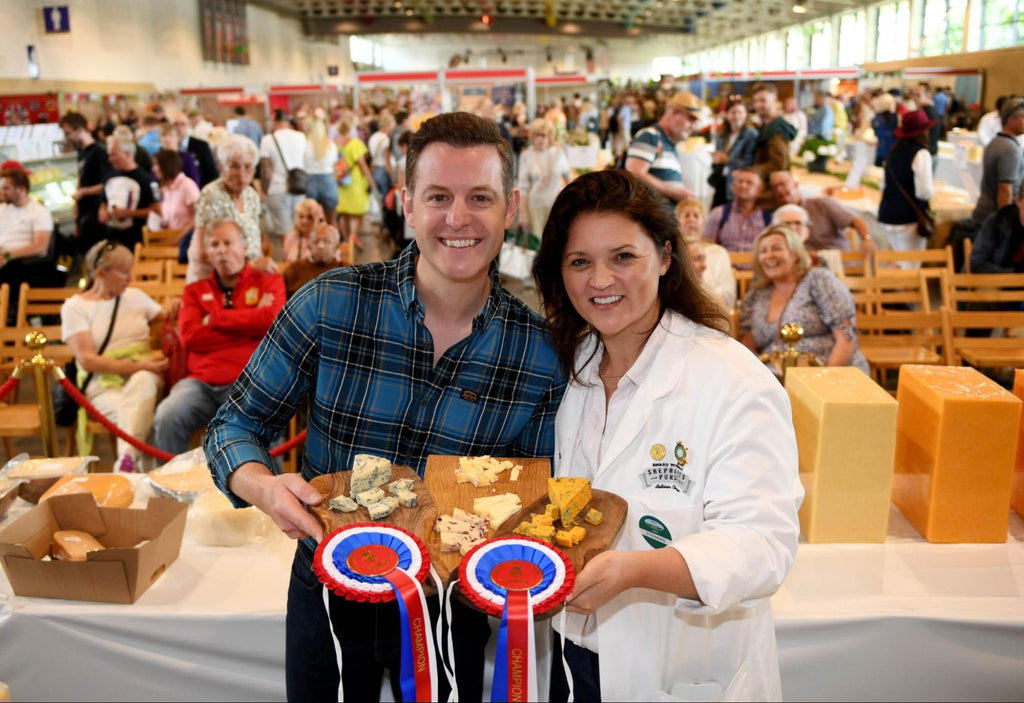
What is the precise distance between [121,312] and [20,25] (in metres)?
1.38

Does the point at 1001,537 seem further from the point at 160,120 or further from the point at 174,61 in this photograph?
the point at 174,61

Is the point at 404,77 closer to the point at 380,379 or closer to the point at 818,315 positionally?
the point at 818,315

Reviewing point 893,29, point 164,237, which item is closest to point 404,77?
point 164,237

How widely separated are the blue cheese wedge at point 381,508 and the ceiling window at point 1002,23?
182 inches

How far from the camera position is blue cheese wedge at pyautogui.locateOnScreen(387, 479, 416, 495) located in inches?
56.3

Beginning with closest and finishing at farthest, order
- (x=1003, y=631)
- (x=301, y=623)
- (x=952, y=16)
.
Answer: (x=301, y=623) < (x=1003, y=631) < (x=952, y=16)

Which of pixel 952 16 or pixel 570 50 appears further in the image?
pixel 570 50

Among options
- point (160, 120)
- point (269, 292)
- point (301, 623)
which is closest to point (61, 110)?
point (269, 292)

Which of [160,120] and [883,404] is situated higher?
[160,120]

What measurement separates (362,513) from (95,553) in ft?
3.08

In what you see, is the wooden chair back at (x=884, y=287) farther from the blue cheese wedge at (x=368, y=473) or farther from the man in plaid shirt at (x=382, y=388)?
the blue cheese wedge at (x=368, y=473)

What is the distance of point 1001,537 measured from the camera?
7.25ft

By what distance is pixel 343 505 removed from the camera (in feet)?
4.53

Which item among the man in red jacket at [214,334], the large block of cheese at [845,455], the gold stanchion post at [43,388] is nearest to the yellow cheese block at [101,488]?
the gold stanchion post at [43,388]
